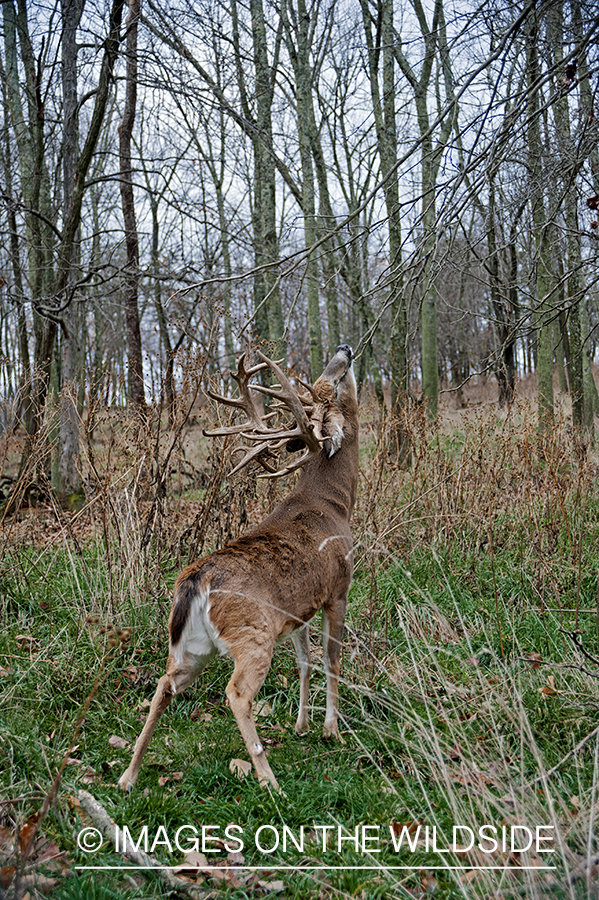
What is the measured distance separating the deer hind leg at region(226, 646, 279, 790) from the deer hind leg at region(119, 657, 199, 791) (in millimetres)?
311

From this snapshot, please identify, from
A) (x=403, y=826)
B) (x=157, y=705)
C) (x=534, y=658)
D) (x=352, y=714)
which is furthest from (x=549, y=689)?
(x=157, y=705)

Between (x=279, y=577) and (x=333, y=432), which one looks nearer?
(x=279, y=577)

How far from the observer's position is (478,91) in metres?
5.06

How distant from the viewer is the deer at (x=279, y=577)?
3582mm

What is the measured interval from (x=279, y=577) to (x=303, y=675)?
3.05ft

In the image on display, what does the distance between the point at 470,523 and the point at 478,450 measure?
918 mm

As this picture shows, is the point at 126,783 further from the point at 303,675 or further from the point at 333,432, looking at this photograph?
the point at 333,432

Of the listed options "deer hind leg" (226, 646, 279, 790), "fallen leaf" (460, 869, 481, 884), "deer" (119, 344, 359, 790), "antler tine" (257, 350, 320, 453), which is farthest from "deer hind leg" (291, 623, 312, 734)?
"fallen leaf" (460, 869, 481, 884)

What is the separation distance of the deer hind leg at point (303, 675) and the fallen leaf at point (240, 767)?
61cm

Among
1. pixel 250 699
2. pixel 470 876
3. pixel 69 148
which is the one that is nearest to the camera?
pixel 470 876

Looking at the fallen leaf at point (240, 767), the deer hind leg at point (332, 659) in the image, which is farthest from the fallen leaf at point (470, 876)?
the deer hind leg at point (332, 659)

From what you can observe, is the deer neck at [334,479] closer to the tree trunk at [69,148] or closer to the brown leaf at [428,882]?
the brown leaf at [428,882]

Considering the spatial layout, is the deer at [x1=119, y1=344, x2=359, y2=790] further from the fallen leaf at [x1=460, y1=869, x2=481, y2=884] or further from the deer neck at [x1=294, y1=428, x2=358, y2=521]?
the fallen leaf at [x1=460, y1=869, x2=481, y2=884]

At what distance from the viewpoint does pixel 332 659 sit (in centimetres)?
435
